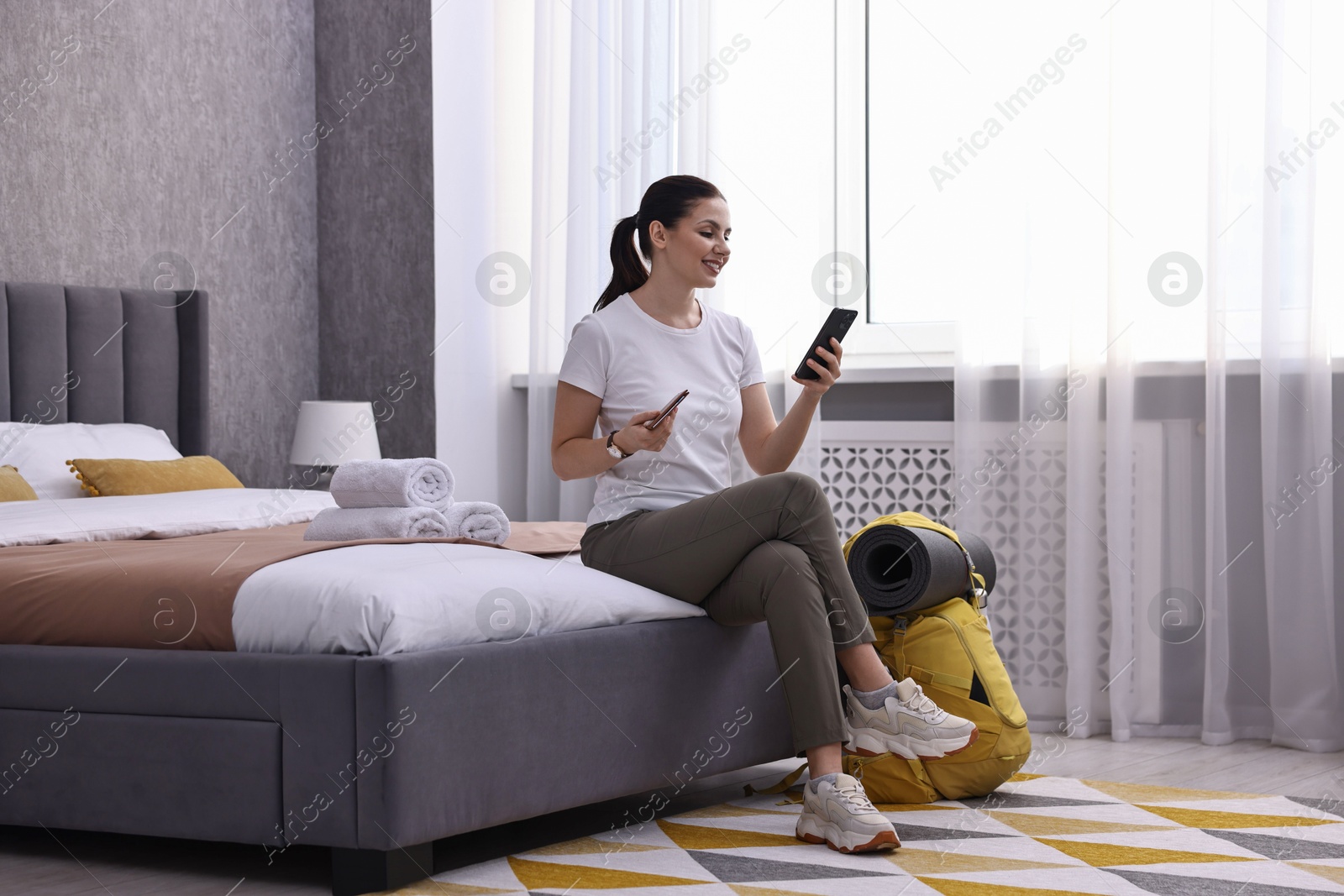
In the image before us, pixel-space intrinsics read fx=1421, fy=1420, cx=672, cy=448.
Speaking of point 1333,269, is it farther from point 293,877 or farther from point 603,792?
point 293,877

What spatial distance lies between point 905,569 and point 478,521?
2.77ft

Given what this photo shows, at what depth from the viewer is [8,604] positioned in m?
2.34

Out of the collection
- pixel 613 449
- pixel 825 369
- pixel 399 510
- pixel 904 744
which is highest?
pixel 825 369

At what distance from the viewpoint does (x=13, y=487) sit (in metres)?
3.19

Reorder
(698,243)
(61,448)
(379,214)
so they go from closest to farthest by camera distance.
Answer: (698,243)
(61,448)
(379,214)

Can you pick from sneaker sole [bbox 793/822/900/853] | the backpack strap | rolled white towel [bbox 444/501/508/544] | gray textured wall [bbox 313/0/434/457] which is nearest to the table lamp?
gray textured wall [bbox 313/0/434/457]

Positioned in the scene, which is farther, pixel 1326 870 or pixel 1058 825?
pixel 1058 825

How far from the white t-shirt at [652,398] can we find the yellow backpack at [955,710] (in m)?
0.50

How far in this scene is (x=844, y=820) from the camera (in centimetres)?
226

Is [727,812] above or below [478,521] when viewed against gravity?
below

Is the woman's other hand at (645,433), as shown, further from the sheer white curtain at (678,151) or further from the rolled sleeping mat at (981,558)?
the sheer white curtain at (678,151)

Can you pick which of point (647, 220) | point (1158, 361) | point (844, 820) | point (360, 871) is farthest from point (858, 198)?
point (360, 871)

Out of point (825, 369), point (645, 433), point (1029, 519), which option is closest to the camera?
point (645, 433)

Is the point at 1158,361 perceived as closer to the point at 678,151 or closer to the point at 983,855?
the point at 678,151
